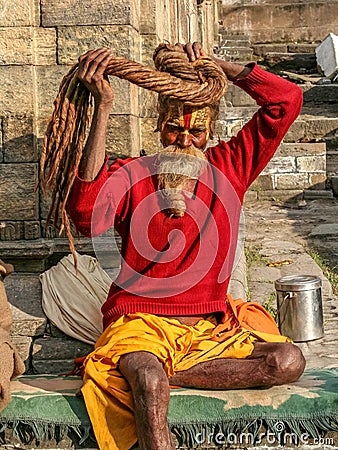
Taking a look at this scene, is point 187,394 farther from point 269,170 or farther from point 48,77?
point 269,170

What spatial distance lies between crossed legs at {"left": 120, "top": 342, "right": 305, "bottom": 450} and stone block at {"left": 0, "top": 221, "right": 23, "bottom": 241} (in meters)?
1.82

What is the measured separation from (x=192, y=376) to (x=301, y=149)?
30.7 ft

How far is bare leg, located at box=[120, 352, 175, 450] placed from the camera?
348 centimetres

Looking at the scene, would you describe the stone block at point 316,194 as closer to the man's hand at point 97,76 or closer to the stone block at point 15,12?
the stone block at point 15,12

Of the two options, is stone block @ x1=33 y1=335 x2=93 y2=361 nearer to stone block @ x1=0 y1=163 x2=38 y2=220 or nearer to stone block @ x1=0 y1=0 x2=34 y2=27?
stone block @ x1=0 y1=163 x2=38 y2=220

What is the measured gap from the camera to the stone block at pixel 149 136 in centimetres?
569

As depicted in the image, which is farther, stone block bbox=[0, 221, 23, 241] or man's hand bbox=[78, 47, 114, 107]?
stone block bbox=[0, 221, 23, 241]

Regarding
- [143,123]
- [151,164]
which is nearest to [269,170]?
[143,123]

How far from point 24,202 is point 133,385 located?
2.05 m

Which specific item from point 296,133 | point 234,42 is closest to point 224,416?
point 296,133

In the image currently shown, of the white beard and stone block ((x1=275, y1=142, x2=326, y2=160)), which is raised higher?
stone block ((x1=275, y1=142, x2=326, y2=160))

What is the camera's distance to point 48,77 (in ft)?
17.2

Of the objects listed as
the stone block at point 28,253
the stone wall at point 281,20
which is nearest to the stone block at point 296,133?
the stone block at point 28,253

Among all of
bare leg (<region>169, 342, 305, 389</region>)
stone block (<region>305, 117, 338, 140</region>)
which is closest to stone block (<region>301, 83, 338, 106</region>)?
stone block (<region>305, 117, 338, 140</region>)
